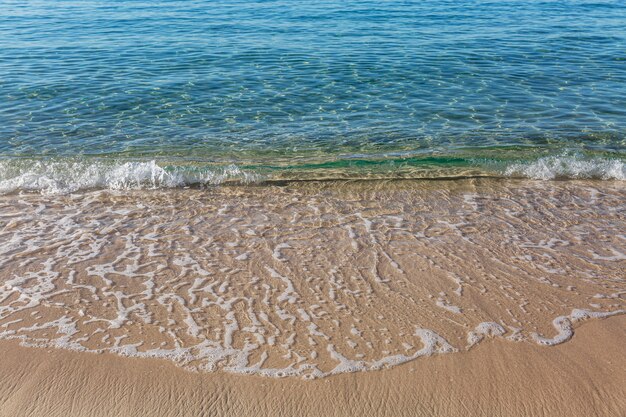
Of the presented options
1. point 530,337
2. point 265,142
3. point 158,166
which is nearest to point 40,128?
point 158,166

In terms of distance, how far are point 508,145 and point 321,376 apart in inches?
276

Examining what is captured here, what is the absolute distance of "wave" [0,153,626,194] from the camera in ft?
29.4

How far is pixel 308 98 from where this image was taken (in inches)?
511

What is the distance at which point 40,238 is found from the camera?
7215 millimetres

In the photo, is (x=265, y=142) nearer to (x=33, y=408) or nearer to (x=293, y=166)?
(x=293, y=166)

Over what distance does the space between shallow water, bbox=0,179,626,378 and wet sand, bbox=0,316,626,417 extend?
17 cm

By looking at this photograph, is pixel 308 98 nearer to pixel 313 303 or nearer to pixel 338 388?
pixel 313 303

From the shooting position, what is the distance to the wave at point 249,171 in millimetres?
8961

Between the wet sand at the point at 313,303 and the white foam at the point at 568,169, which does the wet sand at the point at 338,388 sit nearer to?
the wet sand at the point at 313,303

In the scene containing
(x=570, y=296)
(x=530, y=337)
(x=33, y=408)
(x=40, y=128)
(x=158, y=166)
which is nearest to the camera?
(x=33, y=408)

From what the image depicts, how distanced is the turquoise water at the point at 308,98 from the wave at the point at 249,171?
33mm

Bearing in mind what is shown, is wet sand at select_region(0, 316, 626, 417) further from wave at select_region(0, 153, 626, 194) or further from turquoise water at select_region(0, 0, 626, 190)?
turquoise water at select_region(0, 0, 626, 190)

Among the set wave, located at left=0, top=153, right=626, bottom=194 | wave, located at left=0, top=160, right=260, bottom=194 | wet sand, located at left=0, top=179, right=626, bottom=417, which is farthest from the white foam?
wave, located at left=0, top=160, right=260, bottom=194

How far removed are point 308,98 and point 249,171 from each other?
4.09 meters
